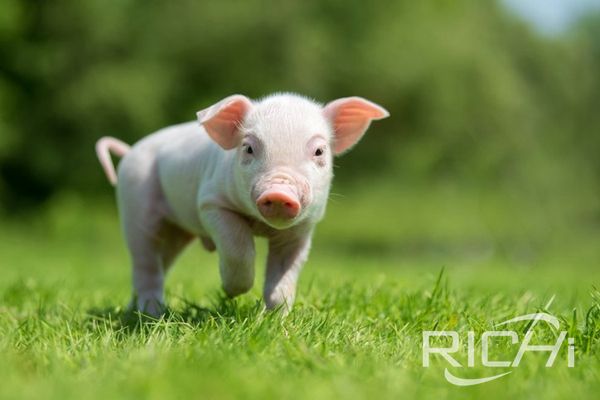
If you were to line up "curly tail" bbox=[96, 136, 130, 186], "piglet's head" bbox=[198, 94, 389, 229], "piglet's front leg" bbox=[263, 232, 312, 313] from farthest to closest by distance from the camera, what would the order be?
"curly tail" bbox=[96, 136, 130, 186], "piglet's front leg" bbox=[263, 232, 312, 313], "piglet's head" bbox=[198, 94, 389, 229]

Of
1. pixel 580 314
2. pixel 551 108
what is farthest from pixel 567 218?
pixel 580 314

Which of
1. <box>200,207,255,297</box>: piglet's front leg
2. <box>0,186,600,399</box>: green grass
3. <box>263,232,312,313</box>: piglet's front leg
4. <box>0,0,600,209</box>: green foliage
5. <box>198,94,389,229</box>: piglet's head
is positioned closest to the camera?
<box>0,186,600,399</box>: green grass

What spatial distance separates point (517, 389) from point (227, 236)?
1.71 metres

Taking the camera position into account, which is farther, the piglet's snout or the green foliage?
the green foliage

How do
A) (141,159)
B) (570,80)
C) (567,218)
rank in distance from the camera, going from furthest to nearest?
Result: (570,80)
(567,218)
(141,159)

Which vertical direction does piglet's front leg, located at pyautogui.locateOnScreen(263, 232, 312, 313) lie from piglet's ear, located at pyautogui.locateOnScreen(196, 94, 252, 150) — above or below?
below

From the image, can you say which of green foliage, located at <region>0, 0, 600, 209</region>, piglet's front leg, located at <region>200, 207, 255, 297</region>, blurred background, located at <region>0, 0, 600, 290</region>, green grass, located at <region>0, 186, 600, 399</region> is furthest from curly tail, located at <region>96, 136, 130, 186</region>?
green foliage, located at <region>0, 0, 600, 209</region>

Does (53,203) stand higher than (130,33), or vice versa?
(130,33)

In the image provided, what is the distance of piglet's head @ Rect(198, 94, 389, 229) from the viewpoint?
134 inches

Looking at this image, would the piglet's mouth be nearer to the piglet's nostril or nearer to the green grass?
the piglet's nostril

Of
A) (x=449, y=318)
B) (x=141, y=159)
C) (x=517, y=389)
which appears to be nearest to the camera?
(x=517, y=389)

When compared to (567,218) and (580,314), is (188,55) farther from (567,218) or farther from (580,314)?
(580,314)

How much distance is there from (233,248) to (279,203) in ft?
2.03

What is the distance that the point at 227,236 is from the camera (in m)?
3.90
